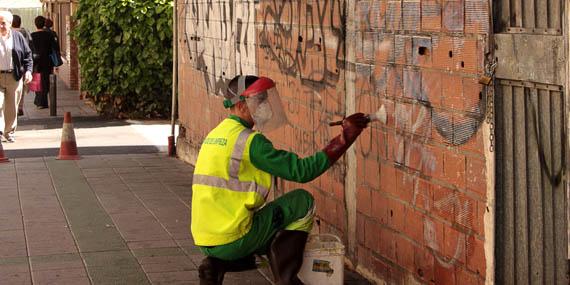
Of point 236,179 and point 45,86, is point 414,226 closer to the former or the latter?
point 236,179

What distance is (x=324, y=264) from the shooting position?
7.01 metres

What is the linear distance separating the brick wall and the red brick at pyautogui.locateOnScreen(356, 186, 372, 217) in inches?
0.5

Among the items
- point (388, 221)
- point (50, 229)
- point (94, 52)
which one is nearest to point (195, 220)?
point (388, 221)

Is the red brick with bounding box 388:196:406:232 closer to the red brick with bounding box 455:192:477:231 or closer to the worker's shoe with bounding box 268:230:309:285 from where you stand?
the worker's shoe with bounding box 268:230:309:285

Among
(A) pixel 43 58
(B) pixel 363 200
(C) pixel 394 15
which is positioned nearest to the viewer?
(C) pixel 394 15

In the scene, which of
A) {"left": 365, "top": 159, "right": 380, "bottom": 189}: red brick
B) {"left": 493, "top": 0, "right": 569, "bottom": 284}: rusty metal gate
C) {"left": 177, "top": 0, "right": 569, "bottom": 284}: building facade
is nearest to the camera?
{"left": 493, "top": 0, "right": 569, "bottom": 284}: rusty metal gate

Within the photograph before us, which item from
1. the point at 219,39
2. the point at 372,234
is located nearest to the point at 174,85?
the point at 219,39

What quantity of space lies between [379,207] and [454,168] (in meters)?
1.33

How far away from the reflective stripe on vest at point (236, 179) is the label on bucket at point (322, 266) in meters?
0.52

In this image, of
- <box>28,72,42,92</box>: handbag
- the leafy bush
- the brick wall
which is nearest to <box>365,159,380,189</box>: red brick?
the brick wall

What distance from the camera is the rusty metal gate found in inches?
208

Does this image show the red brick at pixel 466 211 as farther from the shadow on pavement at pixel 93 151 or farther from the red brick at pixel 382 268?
the shadow on pavement at pixel 93 151

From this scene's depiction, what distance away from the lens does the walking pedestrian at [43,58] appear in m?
22.6

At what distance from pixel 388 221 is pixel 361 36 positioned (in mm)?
1232
